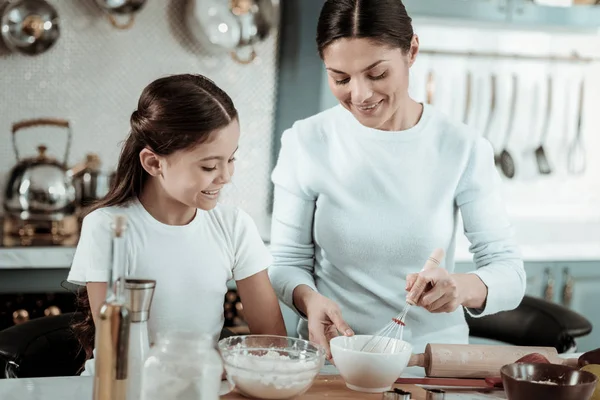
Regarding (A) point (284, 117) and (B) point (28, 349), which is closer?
(B) point (28, 349)

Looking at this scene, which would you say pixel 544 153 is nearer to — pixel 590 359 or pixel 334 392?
pixel 590 359

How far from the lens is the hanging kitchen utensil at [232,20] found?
10.2 ft

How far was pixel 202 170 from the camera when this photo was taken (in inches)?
62.9

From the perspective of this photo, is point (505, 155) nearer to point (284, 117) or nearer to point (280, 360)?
point (284, 117)

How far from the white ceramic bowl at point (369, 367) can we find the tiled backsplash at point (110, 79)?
182 cm

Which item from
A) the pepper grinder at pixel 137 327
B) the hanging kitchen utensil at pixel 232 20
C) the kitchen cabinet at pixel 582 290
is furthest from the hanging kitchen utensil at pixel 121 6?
the pepper grinder at pixel 137 327

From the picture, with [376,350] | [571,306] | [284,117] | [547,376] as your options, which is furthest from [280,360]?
[571,306]

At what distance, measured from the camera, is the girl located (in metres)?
1.60

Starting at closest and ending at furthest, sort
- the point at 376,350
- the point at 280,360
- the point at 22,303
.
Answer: the point at 280,360 → the point at 376,350 → the point at 22,303

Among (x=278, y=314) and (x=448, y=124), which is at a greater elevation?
(x=448, y=124)

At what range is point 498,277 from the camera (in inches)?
68.2

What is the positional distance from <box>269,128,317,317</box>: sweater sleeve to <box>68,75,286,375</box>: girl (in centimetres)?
11

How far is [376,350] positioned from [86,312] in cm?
59

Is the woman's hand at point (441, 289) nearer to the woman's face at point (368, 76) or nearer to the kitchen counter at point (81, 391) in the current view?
the kitchen counter at point (81, 391)
